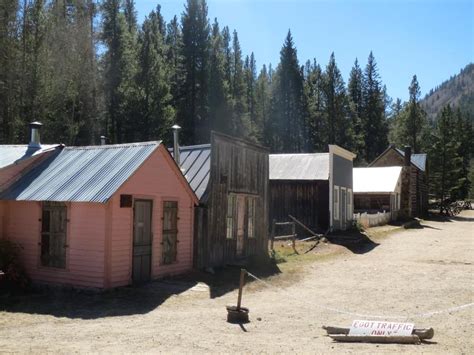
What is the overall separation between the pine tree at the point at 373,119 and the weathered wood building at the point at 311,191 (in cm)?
4413

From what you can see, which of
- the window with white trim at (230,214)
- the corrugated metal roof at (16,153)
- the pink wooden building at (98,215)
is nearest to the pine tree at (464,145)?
the window with white trim at (230,214)

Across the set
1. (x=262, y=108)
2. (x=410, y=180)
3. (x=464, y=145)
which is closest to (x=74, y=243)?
(x=410, y=180)

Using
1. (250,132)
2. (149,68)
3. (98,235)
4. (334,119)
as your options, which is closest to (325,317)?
(98,235)

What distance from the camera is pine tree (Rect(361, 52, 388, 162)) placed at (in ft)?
234

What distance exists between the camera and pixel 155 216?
13438 mm

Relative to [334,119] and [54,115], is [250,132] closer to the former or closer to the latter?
[334,119]

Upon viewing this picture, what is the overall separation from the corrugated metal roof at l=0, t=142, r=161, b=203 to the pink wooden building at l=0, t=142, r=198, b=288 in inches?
1.0

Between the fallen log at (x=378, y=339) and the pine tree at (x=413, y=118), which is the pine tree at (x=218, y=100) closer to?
the pine tree at (x=413, y=118)

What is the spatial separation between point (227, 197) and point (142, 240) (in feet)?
13.7

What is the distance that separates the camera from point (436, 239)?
2744cm

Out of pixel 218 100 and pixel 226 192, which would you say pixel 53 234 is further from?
pixel 218 100

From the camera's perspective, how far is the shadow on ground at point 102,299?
33.5ft

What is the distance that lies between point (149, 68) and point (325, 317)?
36167 millimetres

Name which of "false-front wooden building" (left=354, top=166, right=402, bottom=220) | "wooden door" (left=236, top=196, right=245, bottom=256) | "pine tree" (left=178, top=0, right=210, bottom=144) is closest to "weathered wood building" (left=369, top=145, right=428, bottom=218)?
"false-front wooden building" (left=354, top=166, right=402, bottom=220)
